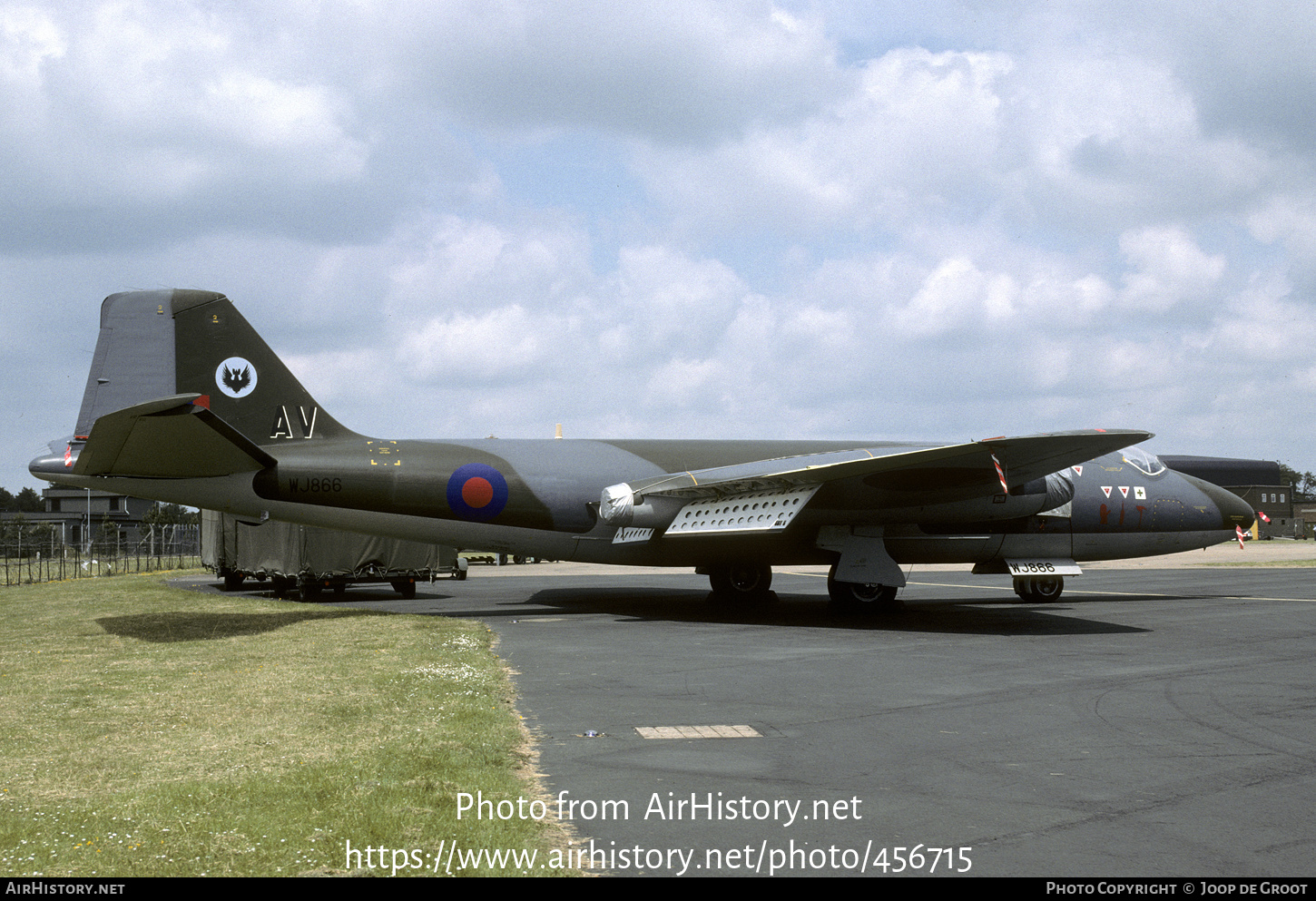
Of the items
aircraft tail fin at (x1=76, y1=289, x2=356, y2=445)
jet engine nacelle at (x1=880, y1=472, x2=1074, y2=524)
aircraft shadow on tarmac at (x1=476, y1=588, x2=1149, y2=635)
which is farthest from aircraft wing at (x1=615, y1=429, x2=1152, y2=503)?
aircraft tail fin at (x1=76, y1=289, x2=356, y2=445)

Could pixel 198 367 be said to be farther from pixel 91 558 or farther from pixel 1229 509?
pixel 91 558

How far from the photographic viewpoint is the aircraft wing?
691 inches

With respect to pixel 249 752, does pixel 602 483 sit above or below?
above

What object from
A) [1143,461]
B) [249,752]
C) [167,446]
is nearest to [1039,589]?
[1143,461]

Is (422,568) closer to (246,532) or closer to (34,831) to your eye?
(246,532)

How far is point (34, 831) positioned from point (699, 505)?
14854 mm

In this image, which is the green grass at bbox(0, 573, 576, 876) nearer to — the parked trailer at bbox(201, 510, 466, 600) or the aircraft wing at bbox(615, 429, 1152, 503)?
the aircraft wing at bbox(615, 429, 1152, 503)

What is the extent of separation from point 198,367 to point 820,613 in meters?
13.8

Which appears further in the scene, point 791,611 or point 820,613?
point 791,611

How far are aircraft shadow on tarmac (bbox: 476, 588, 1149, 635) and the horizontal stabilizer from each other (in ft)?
20.1

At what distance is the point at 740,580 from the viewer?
2327cm

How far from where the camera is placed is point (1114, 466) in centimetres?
2302

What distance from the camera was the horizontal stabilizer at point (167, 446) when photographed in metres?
15.9

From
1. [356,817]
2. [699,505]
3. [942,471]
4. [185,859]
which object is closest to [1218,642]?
[942,471]
